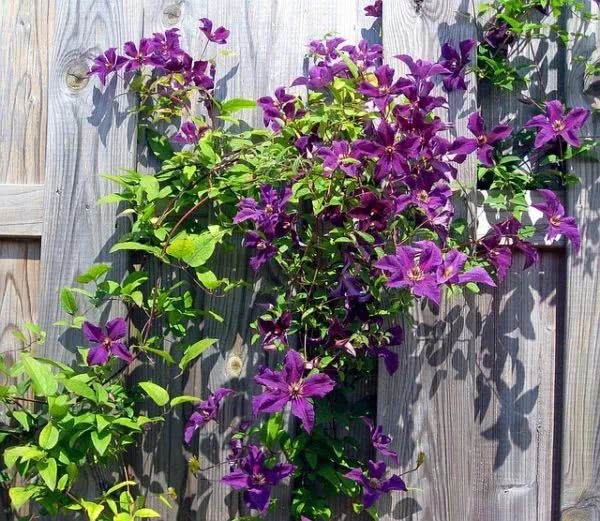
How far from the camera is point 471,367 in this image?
79.3 inches

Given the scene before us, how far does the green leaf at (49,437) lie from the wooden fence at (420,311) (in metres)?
0.27

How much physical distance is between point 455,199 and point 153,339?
0.87 metres

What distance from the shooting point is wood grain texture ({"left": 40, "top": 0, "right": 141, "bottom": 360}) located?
2.05 m

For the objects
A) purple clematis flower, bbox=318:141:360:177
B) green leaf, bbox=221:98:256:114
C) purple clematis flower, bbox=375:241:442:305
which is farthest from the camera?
green leaf, bbox=221:98:256:114

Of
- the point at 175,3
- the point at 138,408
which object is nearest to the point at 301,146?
the point at 175,3

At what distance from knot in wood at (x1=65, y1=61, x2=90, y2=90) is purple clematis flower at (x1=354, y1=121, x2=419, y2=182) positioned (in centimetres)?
83

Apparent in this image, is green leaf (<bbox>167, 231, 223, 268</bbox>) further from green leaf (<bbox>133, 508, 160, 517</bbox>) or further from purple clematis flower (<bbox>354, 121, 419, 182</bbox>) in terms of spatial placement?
green leaf (<bbox>133, 508, 160, 517</bbox>)

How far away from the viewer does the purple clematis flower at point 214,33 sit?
6.50ft

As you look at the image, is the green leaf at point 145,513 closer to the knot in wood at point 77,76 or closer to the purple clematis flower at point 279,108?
the purple clematis flower at point 279,108

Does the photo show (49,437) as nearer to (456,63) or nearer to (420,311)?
(420,311)

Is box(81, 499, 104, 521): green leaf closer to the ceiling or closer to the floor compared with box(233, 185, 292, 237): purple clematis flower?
closer to the floor

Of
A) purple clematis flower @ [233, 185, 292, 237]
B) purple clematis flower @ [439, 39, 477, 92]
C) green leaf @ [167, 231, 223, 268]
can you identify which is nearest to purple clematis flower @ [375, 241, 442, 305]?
purple clematis flower @ [233, 185, 292, 237]

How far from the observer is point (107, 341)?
6.17 feet

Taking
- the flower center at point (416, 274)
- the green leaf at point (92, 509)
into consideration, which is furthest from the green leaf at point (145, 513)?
the flower center at point (416, 274)
